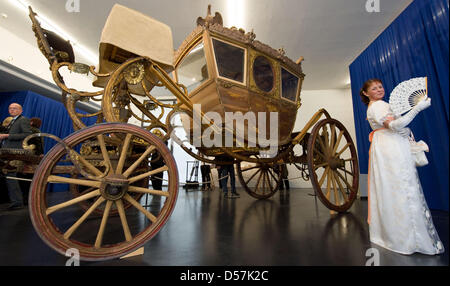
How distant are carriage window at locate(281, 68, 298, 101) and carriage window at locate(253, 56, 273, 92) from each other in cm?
21

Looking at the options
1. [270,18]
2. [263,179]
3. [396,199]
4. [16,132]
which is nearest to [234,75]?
[396,199]

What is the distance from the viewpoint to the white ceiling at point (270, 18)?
3.57 metres

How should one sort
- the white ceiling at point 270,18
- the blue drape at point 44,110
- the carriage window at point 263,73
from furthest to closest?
the blue drape at point 44,110, the white ceiling at point 270,18, the carriage window at point 263,73

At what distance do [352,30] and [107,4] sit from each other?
5.33m

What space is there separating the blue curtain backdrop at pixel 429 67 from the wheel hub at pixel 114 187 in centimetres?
361

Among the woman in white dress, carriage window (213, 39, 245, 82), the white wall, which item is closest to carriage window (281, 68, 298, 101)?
carriage window (213, 39, 245, 82)

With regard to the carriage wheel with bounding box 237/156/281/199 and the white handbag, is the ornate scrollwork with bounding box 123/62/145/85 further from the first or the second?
the white handbag

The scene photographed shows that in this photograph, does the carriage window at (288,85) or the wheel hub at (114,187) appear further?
the carriage window at (288,85)

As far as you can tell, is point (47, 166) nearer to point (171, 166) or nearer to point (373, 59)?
point (171, 166)

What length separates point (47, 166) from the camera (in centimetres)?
92

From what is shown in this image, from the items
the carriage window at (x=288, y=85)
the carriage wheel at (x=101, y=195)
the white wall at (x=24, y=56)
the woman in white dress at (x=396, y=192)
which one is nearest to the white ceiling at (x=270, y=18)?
the white wall at (x=24, y=56)

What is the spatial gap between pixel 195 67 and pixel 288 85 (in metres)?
1.18

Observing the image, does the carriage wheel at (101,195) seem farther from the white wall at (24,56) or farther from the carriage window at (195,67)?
the white wall at (24,56)
